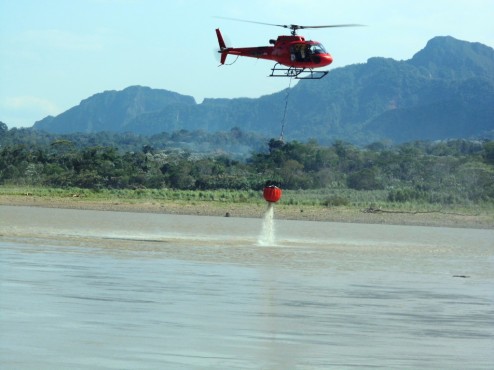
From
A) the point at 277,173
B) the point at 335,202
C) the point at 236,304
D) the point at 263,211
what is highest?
the point at 277,173

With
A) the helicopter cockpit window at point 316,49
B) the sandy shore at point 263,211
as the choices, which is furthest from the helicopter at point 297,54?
the sandy shore at point 263,211

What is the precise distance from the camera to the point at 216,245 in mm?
32844

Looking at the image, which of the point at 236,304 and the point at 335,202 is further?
the point at 335,202

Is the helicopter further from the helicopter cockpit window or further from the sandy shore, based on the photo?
the sandy shore

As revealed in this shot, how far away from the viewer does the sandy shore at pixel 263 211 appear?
5619 cm

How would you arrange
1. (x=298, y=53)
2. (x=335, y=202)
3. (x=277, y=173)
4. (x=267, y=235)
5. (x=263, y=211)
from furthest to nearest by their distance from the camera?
(x=277, y=173)
(x=335, y=202)
(x=263, y=211)
(x=267, y=235)
(x=298, y=53)

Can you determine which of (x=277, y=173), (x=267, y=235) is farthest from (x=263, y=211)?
(x=277, y=173)

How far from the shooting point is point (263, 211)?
192 ft

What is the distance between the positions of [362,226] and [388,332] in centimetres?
3758

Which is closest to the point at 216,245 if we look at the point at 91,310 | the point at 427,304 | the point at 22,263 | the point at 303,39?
the point at 303,39

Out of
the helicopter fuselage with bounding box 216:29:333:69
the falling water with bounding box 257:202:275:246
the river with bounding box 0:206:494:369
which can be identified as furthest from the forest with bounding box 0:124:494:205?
the river with bounding box 0:206:494:369

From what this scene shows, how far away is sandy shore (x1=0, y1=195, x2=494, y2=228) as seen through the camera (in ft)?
184

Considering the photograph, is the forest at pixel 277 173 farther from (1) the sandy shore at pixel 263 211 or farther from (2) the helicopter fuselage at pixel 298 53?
(2) the helicopter fuselage at pixel 298 53

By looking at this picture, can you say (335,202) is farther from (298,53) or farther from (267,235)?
(298,53)
